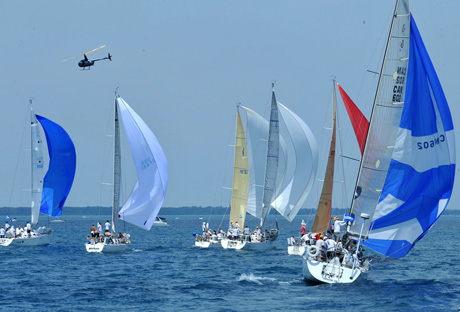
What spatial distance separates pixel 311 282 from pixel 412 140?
6.48 metres

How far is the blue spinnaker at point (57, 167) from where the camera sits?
53.9 metres

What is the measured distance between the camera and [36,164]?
55.2 m

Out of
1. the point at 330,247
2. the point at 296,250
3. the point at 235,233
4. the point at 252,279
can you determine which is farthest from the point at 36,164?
the point at 330,247

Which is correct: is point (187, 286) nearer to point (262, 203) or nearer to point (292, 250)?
point (292, 250)

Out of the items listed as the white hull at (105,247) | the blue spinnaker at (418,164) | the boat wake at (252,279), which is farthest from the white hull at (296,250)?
the blue spinnaker at (418,164)

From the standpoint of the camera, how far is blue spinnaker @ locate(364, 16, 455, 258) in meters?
28.7

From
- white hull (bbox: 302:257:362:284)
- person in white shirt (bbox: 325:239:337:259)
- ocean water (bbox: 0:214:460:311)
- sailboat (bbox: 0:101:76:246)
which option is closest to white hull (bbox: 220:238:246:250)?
ocean water (bbox: 0:214:460:311)

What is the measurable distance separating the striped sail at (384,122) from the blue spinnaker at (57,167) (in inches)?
1134

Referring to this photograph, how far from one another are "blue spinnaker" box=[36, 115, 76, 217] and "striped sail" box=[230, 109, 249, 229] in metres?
11.3

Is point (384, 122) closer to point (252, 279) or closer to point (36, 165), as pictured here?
point (252, 279)

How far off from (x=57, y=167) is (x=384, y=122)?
30577 mm

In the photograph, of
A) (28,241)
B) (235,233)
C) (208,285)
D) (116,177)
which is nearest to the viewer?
(208,285)

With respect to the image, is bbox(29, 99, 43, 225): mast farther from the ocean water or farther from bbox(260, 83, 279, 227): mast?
bbox(260, 83, 279, 227): mast

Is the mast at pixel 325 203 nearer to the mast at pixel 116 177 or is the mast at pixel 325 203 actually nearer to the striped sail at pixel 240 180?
the striped sail at pixel 240 180
